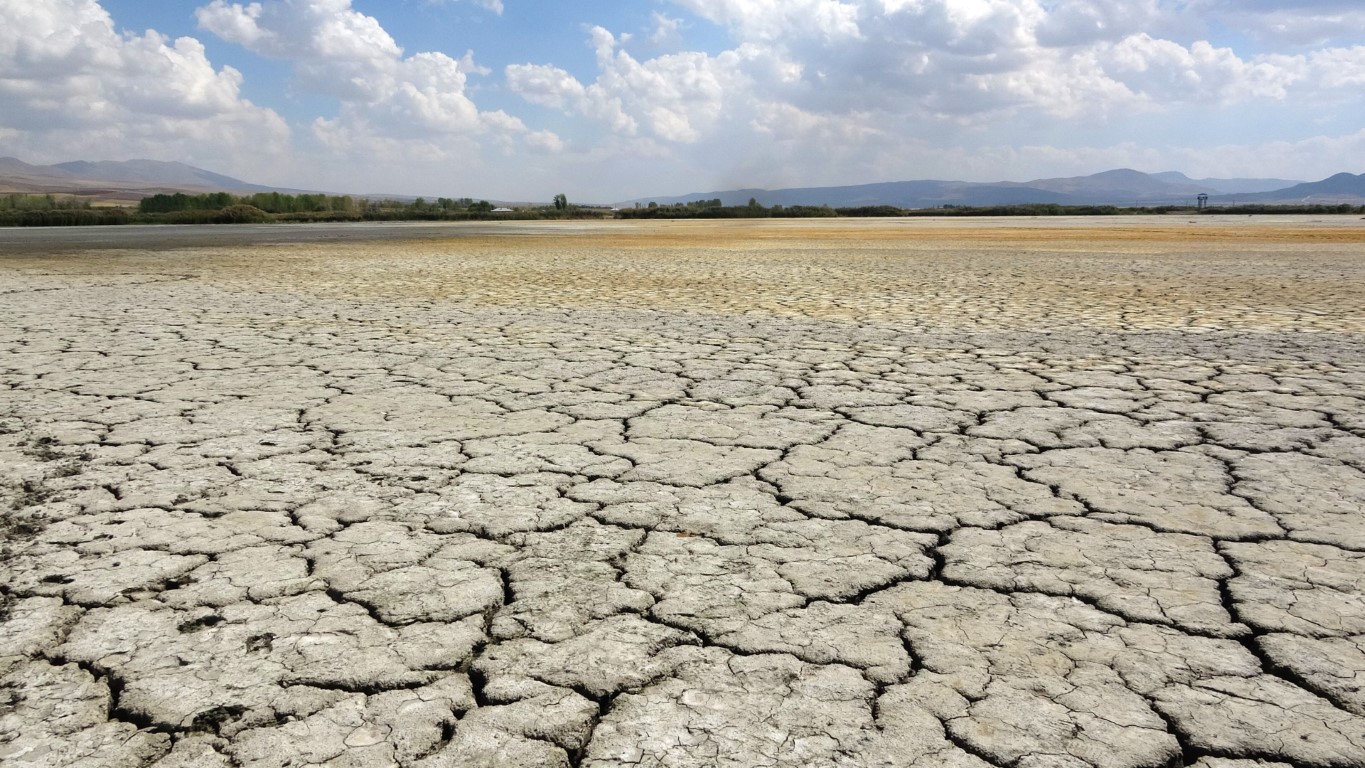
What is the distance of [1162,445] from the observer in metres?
3.28

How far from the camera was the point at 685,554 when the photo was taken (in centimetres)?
228

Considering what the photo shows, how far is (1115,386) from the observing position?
4.30 meters

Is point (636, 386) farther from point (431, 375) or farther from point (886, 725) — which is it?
point (886, 725)

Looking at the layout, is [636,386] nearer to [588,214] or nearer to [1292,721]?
[1292,721]

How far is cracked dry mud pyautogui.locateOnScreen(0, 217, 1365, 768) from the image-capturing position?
1.53 m

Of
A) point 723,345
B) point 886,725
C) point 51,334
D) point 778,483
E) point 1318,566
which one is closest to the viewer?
point 886,725

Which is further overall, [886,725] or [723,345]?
[723,345]

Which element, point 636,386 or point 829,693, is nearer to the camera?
point 829,693

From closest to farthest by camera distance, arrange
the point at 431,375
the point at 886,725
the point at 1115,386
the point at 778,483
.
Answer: the point at 886,725, the point at 778,483, the point at 1115,386, the point at 431,375

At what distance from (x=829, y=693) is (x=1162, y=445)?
7.40ft

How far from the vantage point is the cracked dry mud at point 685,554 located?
1.53 meters

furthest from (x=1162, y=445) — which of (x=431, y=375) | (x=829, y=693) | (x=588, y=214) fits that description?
(x=588, y=214)

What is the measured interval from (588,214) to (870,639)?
49496 mm

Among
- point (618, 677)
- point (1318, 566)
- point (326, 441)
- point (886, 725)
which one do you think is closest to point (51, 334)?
point (326, 441)
